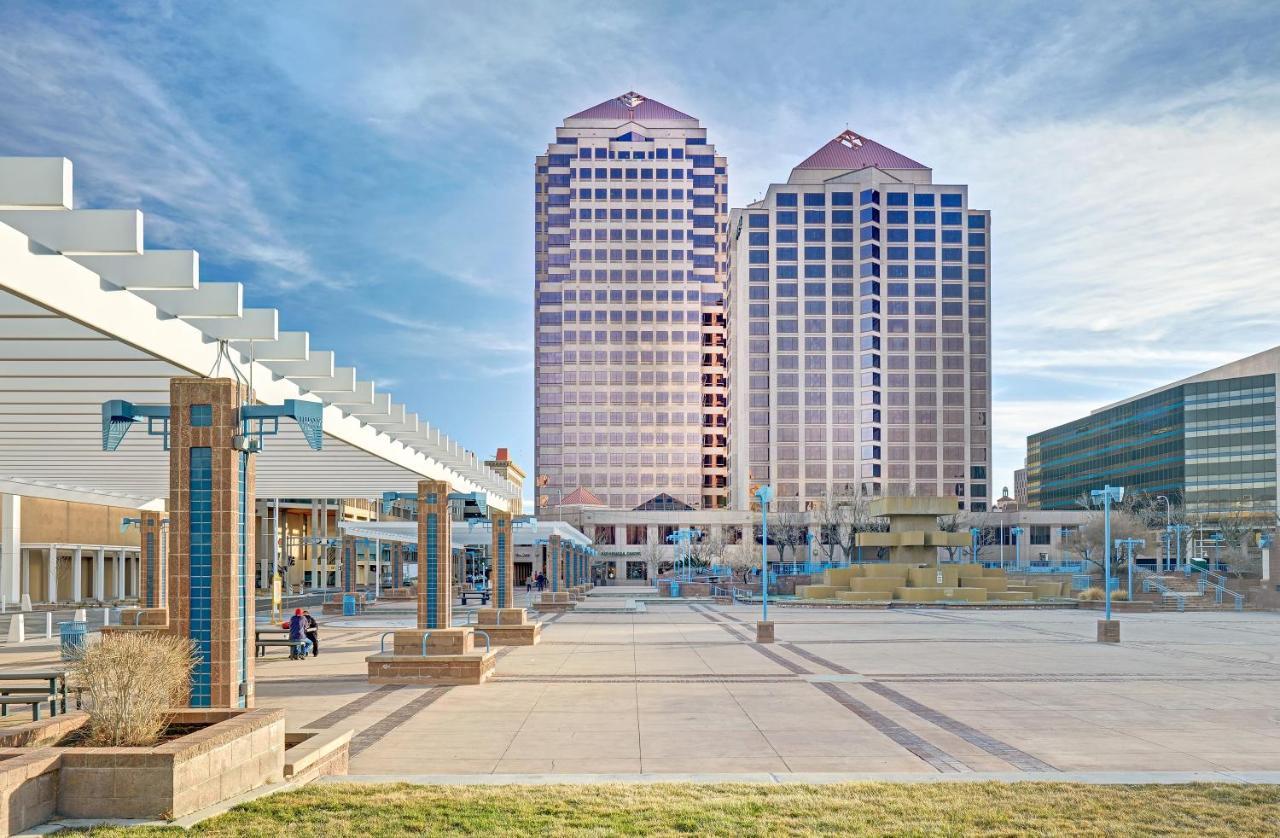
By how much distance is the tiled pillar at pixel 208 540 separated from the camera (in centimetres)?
1098

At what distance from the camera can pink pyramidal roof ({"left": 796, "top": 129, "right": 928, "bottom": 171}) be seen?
463 ft

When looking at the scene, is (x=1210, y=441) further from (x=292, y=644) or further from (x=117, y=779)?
(x=117, y=779)

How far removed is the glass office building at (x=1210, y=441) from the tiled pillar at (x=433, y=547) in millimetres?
98811

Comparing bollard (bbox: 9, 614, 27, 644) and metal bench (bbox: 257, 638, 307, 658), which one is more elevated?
metal bench (bbox: 257, 638, 307, 658)

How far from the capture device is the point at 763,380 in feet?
445

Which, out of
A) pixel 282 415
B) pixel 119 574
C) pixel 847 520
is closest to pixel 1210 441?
pixel 847 520

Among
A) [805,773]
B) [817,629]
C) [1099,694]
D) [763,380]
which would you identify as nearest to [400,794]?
[805,773]

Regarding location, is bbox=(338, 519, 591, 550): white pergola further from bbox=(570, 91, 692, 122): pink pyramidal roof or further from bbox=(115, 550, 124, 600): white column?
bbox=(570, 91, 692, 122): pink pyramidal roof

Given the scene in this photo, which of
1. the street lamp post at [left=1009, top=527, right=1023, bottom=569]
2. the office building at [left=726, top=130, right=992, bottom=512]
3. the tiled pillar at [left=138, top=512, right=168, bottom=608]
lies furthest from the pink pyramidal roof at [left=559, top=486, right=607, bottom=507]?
the tiled pillar at [left=138, top=512, right=168, bottom=608]

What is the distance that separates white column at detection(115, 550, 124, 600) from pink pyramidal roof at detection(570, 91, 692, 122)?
340ft

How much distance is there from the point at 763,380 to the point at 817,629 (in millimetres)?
103652

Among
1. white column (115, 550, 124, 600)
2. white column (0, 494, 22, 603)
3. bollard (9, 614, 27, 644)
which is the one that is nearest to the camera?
bollard (9, 614, 27, 644)

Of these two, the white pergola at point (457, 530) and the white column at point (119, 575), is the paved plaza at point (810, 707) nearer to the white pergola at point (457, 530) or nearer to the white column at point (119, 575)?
the white pergola at point (457, 530)

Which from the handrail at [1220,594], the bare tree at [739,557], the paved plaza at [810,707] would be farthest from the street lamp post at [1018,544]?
the paved plaza at [810,707]
